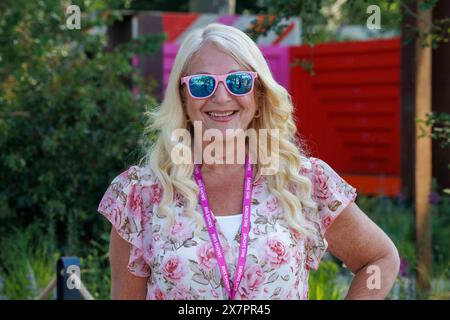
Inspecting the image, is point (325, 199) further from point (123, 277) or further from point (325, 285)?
point (325, 285)

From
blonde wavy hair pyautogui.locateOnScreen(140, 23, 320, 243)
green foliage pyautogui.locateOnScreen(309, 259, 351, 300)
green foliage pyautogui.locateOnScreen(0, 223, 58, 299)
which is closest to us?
blonde wavy hair pyautogui.locateOnScreen(140, 23, 320, 243)

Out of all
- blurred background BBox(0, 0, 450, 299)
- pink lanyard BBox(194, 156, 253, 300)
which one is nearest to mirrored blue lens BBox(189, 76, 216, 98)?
pink lanyard BBox(194, 156, 253, 300)

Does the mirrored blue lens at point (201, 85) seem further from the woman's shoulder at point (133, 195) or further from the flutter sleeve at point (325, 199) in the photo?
the flutter sleeve at point (325, 199)

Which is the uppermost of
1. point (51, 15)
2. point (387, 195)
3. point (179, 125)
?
point (51, 15)

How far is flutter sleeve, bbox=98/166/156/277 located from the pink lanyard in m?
0.15

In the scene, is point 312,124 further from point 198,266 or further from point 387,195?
point 198,266

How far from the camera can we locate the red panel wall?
9.85 m

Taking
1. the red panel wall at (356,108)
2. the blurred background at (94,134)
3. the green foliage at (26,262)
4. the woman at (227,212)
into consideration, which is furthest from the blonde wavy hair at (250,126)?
the red panel wall at (356,108)

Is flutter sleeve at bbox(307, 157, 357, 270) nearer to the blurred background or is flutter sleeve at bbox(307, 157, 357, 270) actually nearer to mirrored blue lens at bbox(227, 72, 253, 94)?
mirrored blue lens at bbox(227, 72, 253, 94)

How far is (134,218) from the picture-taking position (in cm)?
267

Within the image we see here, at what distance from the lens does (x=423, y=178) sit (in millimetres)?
5832

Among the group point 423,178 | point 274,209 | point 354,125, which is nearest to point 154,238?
point 274,209

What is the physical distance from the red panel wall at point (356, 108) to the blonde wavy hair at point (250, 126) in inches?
260

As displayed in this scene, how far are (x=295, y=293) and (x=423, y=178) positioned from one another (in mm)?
3393
